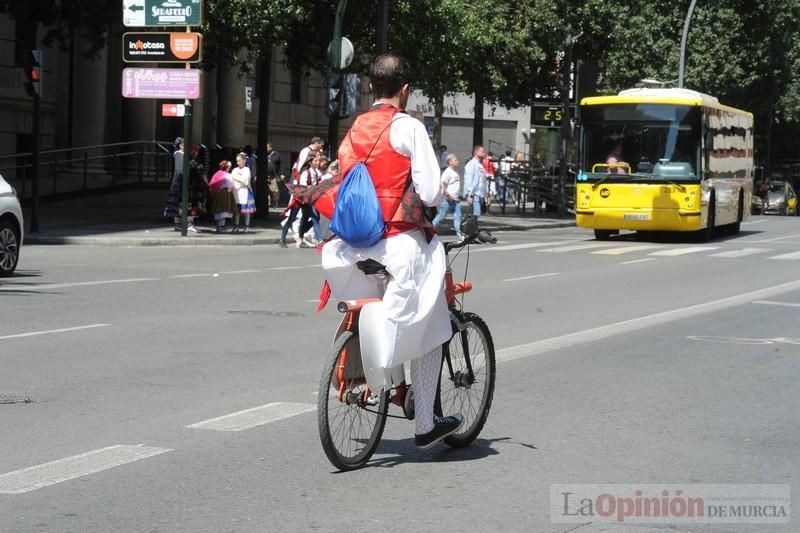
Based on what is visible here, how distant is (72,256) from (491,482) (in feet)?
50.8

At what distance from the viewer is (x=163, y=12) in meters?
25.8

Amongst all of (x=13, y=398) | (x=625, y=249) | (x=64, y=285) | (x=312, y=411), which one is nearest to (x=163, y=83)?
(x=625, y=249)

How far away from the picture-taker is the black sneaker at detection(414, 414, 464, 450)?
267 inches

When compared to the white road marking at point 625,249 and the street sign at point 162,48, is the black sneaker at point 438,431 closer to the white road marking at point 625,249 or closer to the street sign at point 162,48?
the white road marking at point 625,249

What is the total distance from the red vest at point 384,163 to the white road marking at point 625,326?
168 inches

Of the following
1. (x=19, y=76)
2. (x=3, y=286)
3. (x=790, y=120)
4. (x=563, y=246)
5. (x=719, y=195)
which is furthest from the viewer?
(x=790, y=120)

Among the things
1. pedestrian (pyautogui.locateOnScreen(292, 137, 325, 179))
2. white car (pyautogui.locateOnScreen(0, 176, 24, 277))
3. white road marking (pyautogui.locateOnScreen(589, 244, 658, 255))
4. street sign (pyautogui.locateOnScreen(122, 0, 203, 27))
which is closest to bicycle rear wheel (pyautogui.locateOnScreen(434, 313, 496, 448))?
white car (pyautogui.locateOnScreen(0, 176, 24, 277))

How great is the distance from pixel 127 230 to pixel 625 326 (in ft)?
50.7

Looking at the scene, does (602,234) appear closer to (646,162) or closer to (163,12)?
(646,162)

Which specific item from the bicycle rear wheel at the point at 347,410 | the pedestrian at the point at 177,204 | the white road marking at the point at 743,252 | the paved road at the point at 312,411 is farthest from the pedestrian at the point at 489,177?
the bicycle rear wheel at the point at 347,410

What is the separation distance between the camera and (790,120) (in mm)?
61312

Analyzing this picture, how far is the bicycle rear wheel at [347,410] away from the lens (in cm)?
634

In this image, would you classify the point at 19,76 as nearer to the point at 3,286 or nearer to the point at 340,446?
the point at 3,286

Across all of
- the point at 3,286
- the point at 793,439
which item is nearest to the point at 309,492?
the point at 793,439
